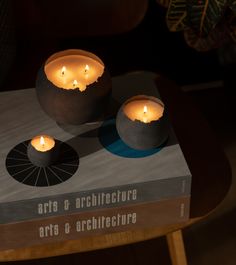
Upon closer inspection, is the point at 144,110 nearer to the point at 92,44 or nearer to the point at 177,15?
the point at 177,15

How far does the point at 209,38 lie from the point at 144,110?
0.59m

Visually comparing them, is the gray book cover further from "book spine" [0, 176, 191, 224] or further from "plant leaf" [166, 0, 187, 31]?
"plant leaf" [166, 0, 187, 31]

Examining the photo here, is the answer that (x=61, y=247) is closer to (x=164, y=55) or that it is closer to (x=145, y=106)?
(x=145, y=106)

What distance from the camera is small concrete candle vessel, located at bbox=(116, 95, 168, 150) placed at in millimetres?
1063

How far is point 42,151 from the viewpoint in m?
1.05

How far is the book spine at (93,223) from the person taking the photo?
1.06m

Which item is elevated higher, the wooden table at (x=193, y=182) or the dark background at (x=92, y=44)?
the dark background at (x=92, y=44)

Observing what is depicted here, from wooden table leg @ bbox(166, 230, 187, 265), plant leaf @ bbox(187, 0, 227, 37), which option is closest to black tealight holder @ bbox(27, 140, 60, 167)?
wooden table leg @ bbox(166, 230, 187, 265)

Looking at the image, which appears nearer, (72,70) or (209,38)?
(72,70)

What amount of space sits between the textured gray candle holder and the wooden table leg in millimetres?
326

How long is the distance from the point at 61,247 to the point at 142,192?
7.5 inches

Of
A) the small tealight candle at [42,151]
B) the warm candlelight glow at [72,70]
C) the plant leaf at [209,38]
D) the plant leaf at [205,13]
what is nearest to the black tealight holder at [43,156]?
the small tealight candle at [42,151]

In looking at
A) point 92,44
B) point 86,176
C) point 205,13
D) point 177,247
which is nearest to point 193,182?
point 177,247

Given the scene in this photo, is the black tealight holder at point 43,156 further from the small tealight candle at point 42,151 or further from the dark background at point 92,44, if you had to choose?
the dark background at point 92,44
